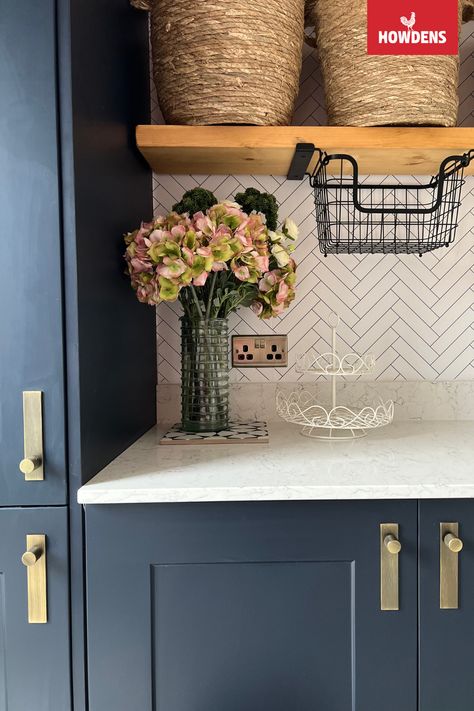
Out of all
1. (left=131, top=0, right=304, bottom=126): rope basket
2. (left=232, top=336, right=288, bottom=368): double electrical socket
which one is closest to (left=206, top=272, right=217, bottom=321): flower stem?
(left=232, top=336, right=288, bottom=368): double electrical socket

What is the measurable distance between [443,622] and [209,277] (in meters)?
0.87

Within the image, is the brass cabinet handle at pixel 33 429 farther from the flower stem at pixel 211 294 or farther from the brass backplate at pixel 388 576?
the brass backplate at pixel 388 576

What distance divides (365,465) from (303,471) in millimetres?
135

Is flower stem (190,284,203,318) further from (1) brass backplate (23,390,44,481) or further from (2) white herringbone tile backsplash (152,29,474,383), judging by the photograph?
(1) brass backplate (23,390,44,481)

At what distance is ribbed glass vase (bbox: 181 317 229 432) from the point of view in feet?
4.33

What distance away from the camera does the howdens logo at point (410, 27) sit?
1.18 m

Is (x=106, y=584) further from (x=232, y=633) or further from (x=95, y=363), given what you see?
(x=95, y=363)

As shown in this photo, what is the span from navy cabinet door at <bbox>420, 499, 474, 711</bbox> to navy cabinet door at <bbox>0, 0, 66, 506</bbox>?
66 cm

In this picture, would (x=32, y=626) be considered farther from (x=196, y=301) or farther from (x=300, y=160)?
(x=300, y=160)

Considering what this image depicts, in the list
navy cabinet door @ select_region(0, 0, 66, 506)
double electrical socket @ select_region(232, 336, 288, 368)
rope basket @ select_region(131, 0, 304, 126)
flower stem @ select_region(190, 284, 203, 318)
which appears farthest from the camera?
double electrical socket @ select_region(232, 336, 288, 368)

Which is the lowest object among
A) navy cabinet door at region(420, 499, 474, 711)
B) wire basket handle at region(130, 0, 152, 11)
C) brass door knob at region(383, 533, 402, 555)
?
navy cabinet door at region(420, 499, 474, 711)

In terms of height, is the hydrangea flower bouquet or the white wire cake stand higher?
the hydrangea flower bouquet

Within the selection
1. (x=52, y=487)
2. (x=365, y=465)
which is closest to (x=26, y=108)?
(x=52, y=487)

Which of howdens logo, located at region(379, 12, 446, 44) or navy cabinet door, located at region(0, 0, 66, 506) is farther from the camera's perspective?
howdens logo, located at region(379, 12, 446, 44)
